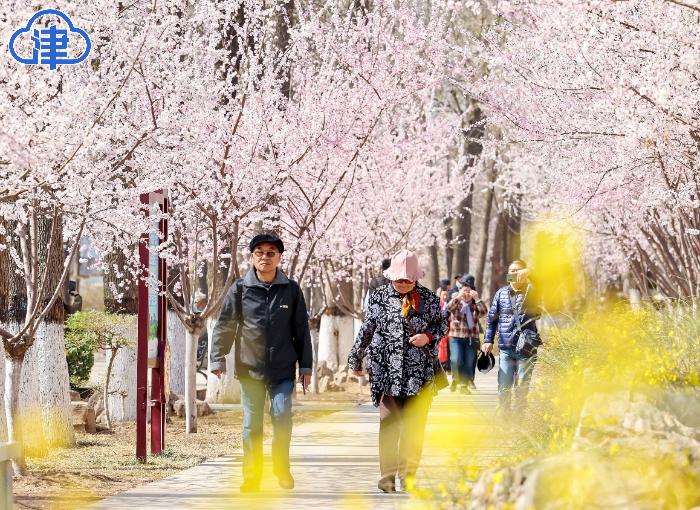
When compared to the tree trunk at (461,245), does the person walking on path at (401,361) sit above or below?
below

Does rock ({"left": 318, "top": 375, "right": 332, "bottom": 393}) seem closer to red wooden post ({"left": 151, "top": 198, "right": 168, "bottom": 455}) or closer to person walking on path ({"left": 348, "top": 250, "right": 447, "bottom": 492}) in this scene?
red wooden post ({"left": 151, "top": 198, "right": 168, "bottom": 455})

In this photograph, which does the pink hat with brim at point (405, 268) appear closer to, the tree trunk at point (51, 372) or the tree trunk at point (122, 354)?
the tree trunk at point (51, 372)

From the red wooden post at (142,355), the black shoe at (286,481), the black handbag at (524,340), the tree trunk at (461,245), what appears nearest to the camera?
the black shoe at (286,481)

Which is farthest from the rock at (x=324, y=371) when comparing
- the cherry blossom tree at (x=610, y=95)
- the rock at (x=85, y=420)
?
the rock at (x=85, y=420)

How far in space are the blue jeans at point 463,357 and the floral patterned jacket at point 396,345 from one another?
10176mm

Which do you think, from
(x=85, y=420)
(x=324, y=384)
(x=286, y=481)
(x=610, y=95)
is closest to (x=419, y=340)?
(x=286, y=481)

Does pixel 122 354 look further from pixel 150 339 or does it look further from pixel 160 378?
pixel 150 339

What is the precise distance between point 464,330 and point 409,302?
10054mm

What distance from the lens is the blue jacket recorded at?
14428mm

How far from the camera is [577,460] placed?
22.3ft

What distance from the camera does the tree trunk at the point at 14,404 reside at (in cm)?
1119

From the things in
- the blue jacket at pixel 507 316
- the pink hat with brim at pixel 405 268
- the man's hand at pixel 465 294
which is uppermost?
the man's hand at pixel 465 294

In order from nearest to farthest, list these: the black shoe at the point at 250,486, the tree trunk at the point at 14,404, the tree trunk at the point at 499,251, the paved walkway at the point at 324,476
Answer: the paved walkway at the point at 324,476 < the black shoe at the point at 250,486 < the tree trunk at the point at 14,404 < the tree trunk at the point at 499,251

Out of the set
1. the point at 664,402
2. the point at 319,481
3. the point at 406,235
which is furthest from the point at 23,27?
the point at 406,235
